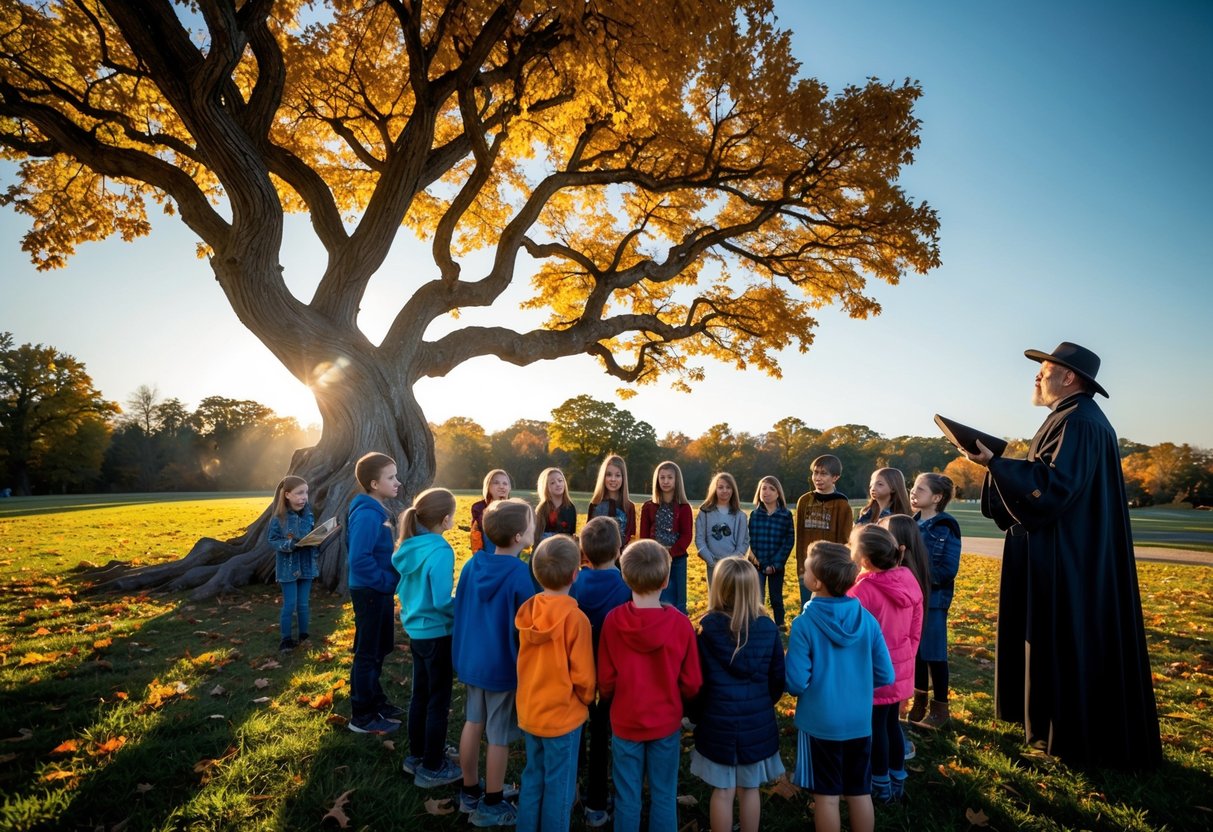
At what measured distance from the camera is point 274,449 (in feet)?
189

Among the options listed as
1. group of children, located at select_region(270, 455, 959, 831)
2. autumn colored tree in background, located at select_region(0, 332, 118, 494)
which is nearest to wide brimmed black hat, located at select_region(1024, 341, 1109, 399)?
group of children, located at select_region(270, 455, 959, 831)

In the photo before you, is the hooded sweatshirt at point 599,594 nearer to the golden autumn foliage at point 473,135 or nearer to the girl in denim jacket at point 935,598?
the girl in denim jacket at point 935,598

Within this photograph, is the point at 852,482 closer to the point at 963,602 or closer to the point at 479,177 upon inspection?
the point at 963,602

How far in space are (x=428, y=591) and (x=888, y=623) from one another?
2779 millimetres

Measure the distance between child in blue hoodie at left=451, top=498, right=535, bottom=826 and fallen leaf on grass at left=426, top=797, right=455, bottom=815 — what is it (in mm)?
95

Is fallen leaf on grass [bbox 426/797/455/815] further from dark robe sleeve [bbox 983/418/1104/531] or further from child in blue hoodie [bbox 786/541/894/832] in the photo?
dark robe sleeve [bbox 983/418/1104/531]

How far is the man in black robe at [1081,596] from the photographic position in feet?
11.8

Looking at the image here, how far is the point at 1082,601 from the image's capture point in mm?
3689

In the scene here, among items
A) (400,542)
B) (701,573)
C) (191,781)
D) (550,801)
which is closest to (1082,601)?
(550,801)

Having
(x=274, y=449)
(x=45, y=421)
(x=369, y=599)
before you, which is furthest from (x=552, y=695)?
(x=274, y=449)

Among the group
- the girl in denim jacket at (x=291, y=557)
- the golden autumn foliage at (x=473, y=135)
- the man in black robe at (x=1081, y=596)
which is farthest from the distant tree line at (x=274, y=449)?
the man in black robe at (x=1081, y=596)

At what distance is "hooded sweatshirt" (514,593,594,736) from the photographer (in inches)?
105

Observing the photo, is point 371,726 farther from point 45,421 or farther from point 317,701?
point 45,421

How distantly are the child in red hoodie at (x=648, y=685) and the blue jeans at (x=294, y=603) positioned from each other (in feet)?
14.2
